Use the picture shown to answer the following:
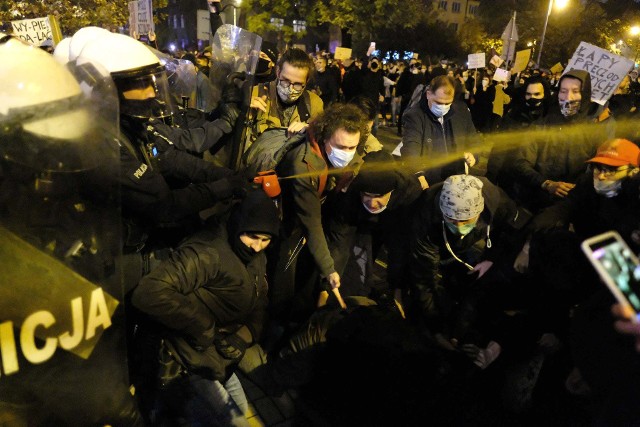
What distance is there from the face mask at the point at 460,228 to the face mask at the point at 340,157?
785 mm

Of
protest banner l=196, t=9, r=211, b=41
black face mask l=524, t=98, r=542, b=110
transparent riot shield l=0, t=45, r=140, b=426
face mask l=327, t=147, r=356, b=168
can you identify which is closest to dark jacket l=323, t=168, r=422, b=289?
face mask l=327, t=147, r=356, b=168

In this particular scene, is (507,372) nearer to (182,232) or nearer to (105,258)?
(182,232)

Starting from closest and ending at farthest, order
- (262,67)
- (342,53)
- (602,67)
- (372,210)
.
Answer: (372,210) < (262,67) < (602,67) < (342,53)

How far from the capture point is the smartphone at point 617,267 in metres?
1.43

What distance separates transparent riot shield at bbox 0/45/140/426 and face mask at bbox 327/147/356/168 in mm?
2104

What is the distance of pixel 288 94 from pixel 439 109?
1.42 meters

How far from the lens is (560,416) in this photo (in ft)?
10.7

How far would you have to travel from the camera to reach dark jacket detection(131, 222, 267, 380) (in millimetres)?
2584

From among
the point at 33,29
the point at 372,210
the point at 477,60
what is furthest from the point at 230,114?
the point at 477,60

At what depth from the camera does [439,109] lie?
4.87m

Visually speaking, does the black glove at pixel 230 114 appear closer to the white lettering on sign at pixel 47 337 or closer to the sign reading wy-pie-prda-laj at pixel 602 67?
the white lettering on sign at pixel 47 337

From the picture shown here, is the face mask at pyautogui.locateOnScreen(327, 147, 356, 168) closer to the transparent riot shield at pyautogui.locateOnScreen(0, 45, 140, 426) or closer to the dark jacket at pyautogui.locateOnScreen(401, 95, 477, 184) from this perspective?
the dark jacket at pyautogui.locateOnScreen(401, 95, 477, 184)

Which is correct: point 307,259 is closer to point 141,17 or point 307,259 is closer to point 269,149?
point 269,149

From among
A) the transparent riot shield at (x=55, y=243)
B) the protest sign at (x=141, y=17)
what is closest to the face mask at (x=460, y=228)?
the transparent riot shield at (x=55, y=243)
